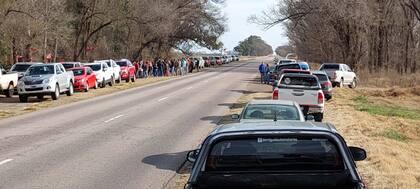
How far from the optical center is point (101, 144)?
1515 cm

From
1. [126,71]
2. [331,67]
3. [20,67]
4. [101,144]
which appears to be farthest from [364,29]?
[101,144]

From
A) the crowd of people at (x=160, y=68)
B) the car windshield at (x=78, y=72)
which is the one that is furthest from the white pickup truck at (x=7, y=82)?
the crowd of people at (x=160, y=68)

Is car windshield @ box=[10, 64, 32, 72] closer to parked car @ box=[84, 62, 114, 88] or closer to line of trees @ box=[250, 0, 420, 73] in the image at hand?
parked car @ box=[84, 62, 114, 88]

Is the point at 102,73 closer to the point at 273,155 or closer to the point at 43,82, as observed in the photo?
the point at 43,82

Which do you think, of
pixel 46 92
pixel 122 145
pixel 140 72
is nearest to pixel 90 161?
pixel 122 145

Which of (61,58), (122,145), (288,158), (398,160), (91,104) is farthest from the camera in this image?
(61,58)

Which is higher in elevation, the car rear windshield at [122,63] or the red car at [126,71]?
the car rear windshield at [122,63]

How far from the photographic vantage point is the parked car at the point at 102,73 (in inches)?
1641

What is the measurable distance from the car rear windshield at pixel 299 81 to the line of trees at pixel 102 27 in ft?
71.1

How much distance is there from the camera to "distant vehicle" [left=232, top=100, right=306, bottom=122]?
1299cm

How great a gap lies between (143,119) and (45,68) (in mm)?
13453

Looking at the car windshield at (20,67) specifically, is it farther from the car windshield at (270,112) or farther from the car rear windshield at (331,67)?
the car windshield at (270,112)

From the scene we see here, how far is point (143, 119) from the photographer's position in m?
21.3

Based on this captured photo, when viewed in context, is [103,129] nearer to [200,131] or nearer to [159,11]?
[200,131]
